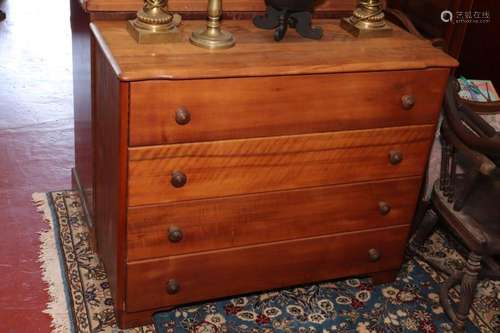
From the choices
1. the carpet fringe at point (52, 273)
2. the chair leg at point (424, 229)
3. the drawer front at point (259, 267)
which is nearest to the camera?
the drawer front at point (259, 267)

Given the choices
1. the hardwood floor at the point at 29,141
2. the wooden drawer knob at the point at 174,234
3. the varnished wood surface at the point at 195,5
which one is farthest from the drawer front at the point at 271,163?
the hardwood floor at the point at 29,141

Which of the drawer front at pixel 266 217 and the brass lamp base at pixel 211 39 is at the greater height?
the brass lamp base at pixel 211 39

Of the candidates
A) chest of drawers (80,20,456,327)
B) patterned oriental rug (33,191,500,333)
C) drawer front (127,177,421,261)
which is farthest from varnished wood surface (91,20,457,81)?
patterned oriental rug (33,191,500,333)

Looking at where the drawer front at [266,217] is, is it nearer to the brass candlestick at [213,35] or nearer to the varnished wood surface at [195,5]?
the brass candlestick at [213,35]

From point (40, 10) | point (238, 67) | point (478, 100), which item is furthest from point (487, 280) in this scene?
point (40, 10)

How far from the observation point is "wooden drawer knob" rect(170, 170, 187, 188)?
1.98 m

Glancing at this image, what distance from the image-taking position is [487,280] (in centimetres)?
272

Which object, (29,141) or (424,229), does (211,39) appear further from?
(29,141)

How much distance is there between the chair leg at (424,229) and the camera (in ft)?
8.66

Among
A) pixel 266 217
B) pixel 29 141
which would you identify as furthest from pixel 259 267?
pixel 29 141

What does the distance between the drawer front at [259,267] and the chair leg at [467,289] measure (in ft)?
0.86

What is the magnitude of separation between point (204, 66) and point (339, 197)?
0.72 meters

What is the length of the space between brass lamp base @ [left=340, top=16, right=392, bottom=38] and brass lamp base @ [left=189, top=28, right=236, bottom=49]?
0.48 metres

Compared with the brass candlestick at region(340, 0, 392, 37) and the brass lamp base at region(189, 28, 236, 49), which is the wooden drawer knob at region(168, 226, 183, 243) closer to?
the brass lamp base at region(189, 28, 236, 49)
